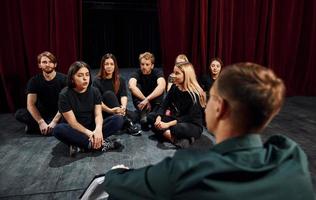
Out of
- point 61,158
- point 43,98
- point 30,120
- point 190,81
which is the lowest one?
point 61,158

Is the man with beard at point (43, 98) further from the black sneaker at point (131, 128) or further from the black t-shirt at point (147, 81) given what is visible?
the black t-shirt at point (147, 81)

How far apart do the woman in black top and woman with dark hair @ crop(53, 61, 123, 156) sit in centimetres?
49

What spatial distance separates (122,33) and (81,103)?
574cm

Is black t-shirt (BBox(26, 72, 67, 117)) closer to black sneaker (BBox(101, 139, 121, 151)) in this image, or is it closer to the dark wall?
black sneaker (BBox(101, 139, 121, 151))

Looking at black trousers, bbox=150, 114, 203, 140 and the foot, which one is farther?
the foot

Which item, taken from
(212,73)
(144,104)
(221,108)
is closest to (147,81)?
(144,104)

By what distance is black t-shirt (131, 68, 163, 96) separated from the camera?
11.8 feet

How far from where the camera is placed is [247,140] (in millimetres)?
748

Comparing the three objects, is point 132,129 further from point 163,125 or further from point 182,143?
point 182,143

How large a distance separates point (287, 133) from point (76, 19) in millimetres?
2960

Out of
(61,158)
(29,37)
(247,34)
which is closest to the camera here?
(61,158)

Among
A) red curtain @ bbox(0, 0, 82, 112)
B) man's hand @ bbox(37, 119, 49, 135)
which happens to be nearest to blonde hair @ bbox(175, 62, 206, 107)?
man's hand @ bbox(37, 119, 49, 135)

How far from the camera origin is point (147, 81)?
141 inches

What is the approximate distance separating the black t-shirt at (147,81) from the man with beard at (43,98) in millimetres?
867
